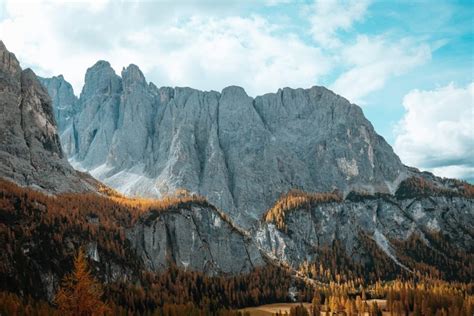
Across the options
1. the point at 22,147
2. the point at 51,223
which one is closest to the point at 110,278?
the point at 51,223

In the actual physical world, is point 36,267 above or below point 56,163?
below

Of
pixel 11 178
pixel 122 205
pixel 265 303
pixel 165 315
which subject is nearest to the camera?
pixel 165 315

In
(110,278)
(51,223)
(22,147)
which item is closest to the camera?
(51,223)

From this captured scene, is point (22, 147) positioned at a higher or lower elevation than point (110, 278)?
higher

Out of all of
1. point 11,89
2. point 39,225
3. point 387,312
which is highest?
point 11,89

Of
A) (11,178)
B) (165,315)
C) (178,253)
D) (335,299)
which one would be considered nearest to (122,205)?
(178,253)

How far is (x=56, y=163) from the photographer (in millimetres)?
196000

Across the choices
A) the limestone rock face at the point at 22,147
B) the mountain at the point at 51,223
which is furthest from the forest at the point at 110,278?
→ the limestone rock face at the point at 22,147

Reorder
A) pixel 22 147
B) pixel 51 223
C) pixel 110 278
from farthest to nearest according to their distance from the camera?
pixel 22 147
pixel 110 278
pixel 51 223

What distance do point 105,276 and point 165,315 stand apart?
3510 centimetres

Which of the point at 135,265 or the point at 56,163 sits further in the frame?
the point at 56,163

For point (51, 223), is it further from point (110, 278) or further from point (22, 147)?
point (22, 147)

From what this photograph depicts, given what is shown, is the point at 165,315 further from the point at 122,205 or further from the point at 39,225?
the point at 122,205

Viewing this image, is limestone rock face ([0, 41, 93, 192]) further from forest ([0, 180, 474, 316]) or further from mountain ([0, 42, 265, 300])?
forest ([0, 180, 474, 316])
